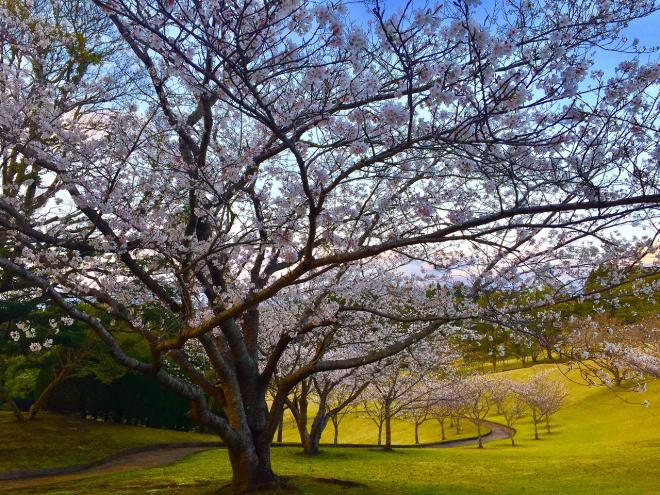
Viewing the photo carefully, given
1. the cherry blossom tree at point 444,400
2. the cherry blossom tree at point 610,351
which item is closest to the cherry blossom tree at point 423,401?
the cherry blossom tree at point 444,400

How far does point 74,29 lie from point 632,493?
13.6 metres

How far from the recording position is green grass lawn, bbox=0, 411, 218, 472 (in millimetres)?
15148

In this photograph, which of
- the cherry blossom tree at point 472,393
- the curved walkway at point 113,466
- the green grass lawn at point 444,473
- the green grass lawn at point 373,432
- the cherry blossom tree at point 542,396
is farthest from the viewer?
the green grass lawn at point 373,432

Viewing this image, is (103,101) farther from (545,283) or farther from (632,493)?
(632,493)

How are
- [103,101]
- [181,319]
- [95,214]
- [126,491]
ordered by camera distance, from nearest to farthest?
[95,214] < [181,319] < [103,101] < [126,491]

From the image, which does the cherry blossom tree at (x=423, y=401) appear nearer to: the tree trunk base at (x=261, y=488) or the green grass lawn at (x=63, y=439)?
the green grass lawn at (x=63, y=439)

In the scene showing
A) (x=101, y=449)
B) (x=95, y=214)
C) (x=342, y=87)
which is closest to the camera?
(x=342, y=87)

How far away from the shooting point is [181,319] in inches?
273

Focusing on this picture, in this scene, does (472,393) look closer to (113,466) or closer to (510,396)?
(510,396)

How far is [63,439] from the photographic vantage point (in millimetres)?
18500

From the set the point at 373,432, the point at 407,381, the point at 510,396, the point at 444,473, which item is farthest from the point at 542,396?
the point at 444,473

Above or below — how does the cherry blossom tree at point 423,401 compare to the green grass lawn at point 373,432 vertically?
above

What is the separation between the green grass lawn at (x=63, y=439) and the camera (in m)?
15.1

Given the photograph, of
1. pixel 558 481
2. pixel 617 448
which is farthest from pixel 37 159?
pixel 617 448
